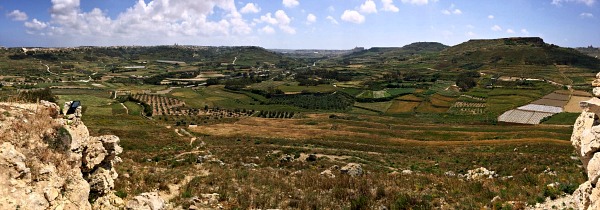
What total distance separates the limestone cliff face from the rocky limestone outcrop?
58.5ft

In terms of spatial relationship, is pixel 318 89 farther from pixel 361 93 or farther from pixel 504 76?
pixel 504 76

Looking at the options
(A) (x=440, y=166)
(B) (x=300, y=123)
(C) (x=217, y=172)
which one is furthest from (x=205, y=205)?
(B) (x=300, y=123)

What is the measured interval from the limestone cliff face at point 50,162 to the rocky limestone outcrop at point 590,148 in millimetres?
17828

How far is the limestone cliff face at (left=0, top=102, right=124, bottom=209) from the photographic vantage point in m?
11.6

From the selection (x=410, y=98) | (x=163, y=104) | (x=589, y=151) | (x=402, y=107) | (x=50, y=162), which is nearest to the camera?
(x=589, y=151)

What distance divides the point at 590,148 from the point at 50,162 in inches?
785

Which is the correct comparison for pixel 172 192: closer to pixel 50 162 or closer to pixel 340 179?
pixel 50 162

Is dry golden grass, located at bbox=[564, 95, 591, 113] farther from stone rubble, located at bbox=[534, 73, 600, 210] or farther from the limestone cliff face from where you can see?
the limestone cliff face

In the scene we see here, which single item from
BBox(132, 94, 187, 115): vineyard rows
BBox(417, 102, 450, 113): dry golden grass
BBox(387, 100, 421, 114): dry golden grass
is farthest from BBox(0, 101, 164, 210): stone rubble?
BBox(417, 102, 450, 113): dry golden grass

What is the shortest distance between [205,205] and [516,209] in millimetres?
15899

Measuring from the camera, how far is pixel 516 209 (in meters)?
17.5

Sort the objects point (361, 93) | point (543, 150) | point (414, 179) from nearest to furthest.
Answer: point (414, 179)
point (543, 150)
point (361, 93)

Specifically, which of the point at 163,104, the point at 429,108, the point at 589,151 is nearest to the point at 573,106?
the point at 429,108

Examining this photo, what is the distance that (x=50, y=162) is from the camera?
1345 centimetres
